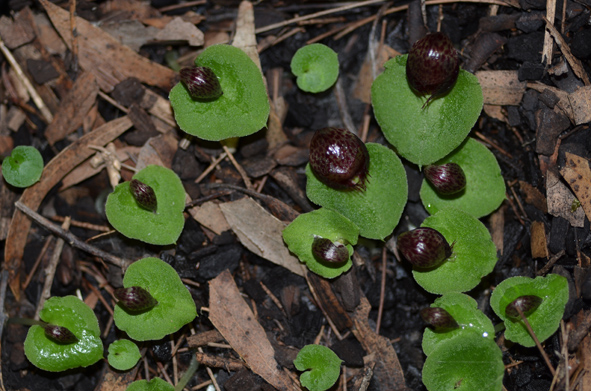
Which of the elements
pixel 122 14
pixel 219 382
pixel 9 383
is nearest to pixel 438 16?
pixel 122 14

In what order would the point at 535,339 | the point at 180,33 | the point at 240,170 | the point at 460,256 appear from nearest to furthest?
1. the point at 535,339
2. the point at 460,256
3. the point at 240,170
4. the point at 180,33

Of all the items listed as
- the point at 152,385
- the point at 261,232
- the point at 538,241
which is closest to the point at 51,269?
the point at 152,385

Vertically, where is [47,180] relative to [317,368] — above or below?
above

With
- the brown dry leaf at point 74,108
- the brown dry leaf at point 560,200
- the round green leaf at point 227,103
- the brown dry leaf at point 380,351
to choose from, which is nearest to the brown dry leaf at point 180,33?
the round green leaf at point 227,103

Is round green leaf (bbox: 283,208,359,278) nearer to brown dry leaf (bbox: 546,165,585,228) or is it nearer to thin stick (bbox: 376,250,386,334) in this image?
thin stick (bbox: 376,250,386,334)

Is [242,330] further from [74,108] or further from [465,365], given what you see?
[74,108]

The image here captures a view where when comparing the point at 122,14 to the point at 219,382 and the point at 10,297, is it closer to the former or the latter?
the point at 10,297
